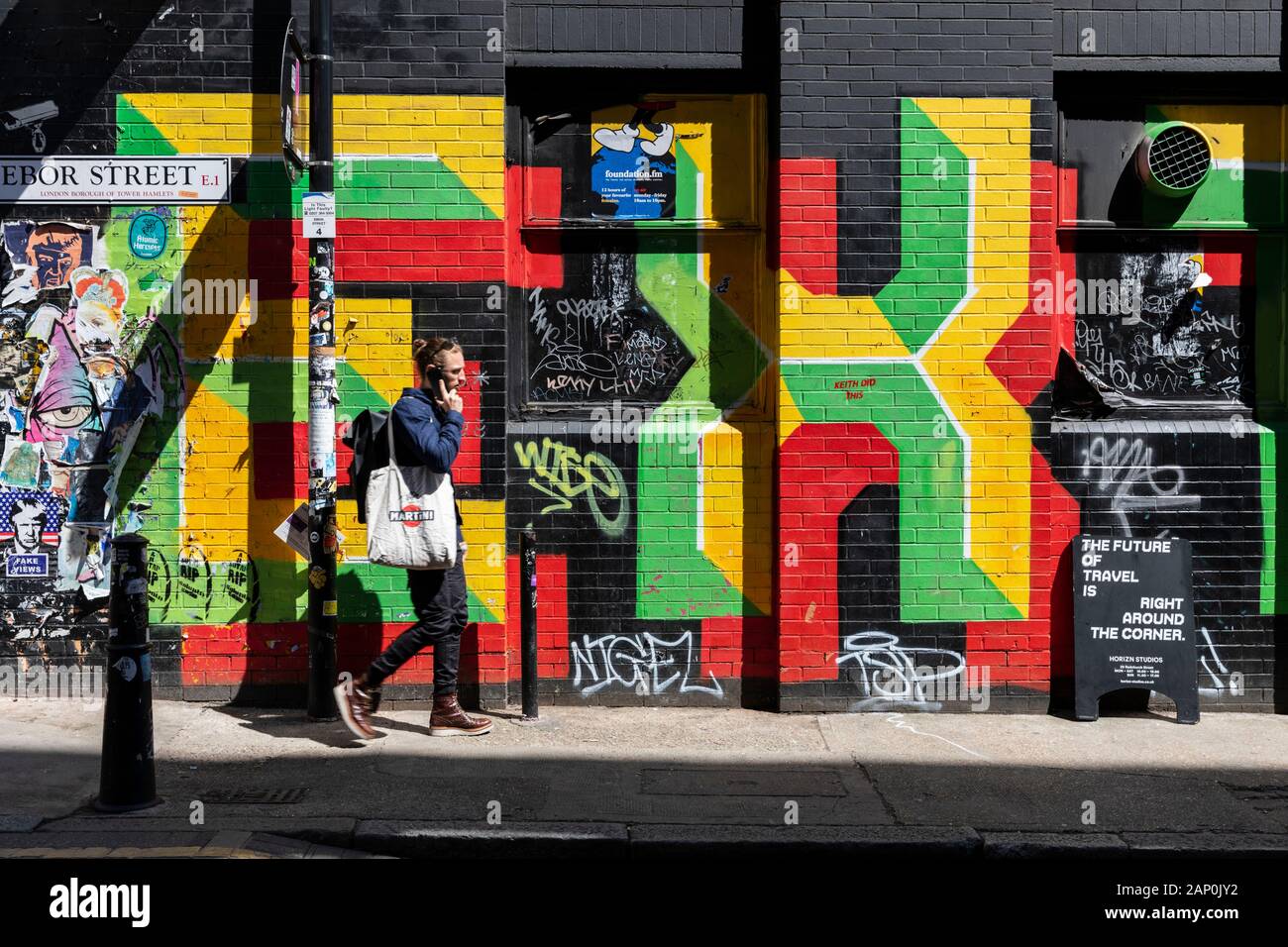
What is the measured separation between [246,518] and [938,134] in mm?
5014

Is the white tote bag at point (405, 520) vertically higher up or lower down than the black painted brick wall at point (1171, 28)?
lower down

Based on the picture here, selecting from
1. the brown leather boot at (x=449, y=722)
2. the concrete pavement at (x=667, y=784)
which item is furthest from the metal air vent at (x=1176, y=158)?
the brown leather boot at (x=449, y=722)

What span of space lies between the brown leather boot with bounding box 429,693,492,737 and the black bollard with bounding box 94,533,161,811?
1.70 meters

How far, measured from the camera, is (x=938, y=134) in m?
7.54

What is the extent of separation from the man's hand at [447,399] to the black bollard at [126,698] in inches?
71.8

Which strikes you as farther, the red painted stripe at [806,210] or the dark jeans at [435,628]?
the red painted stripe at [806,210]

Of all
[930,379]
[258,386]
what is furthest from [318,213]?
[930,379]

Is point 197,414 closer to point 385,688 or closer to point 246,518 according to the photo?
point 246,518

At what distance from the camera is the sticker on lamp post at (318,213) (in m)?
6.85

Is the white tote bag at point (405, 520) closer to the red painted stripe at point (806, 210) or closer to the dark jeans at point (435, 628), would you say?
the dark jeans at point (435, 628)

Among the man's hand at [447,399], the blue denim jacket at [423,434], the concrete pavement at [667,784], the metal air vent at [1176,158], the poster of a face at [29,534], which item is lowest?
the concrete pavement at [667,784]

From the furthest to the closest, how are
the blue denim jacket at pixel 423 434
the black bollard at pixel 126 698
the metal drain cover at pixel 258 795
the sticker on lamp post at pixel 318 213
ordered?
the sticker on lamp post at pixel 318 213
the blue denim jacket at pixel 423 434
the metal drain cover at pixel 258 795
the black bollard at pixel 126 698

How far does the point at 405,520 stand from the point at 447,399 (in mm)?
714
